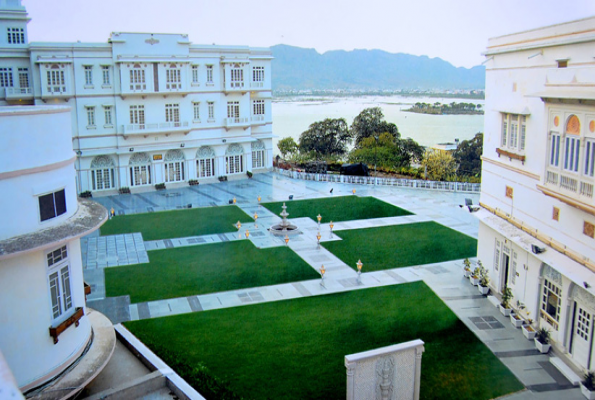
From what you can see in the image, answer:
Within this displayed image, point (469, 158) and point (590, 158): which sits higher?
point (590, 158)

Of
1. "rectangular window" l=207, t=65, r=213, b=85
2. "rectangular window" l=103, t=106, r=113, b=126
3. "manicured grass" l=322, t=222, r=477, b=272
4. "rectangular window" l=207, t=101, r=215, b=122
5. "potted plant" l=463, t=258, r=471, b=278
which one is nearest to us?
"potted plant" l=463, t=258, r=471, b=278

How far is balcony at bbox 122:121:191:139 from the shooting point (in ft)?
133

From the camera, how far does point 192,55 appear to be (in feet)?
143

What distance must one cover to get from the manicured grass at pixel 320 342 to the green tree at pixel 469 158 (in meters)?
39.2

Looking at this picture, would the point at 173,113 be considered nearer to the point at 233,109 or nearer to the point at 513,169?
the point at 233,109

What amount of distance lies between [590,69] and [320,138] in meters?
50.2

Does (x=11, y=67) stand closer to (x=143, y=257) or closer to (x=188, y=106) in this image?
(x=188, y=106)

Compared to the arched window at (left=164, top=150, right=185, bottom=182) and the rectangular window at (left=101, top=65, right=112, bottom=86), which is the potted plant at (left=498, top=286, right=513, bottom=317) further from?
the rectangular window at (left=101, top=65, right=112, bottom=86)

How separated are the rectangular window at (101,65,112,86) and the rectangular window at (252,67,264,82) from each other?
12.3 metres

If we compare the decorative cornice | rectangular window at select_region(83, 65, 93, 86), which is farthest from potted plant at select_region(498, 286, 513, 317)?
rectangular window at select_region(83, 65, 93, 86)

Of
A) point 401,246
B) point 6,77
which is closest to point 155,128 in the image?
point 6,77

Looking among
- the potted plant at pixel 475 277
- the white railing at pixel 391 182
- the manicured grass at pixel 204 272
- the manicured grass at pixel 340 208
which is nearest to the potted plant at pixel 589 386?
the potted plant at pixel 475 277

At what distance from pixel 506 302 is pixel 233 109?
31825 mm

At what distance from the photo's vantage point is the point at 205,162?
45.6 meters
